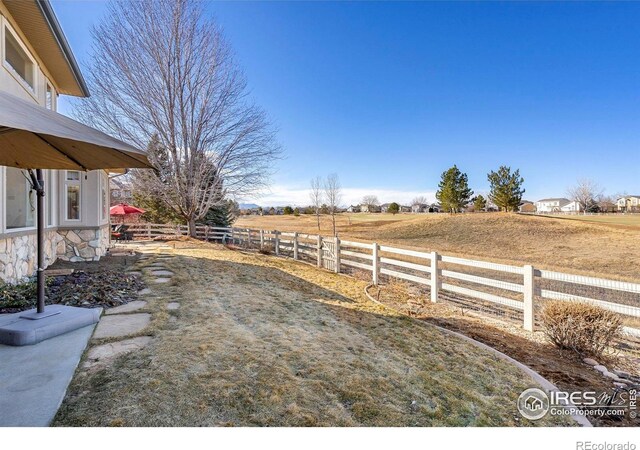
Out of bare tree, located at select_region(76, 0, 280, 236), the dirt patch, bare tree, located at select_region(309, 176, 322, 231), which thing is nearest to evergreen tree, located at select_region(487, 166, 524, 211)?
bare tree, located at select_region(309, 176, 322, 231)

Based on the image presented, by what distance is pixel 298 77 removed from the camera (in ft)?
28.1

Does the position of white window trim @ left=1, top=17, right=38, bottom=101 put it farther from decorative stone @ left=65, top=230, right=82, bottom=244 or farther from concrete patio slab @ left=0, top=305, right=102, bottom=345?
concrete patio slab @ left=0, top=305, right=102, bottom=345

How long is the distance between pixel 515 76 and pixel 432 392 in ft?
17.6

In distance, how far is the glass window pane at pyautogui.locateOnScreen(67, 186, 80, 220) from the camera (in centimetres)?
740

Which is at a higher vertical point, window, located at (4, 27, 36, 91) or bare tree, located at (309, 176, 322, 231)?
window, located at (4, 27, 36, 91)

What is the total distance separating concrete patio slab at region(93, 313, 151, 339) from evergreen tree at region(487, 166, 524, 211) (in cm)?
3134

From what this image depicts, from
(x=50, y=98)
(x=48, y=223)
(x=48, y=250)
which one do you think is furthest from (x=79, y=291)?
(x=50, y=98)

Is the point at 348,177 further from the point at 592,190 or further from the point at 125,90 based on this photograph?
the point at 592,190

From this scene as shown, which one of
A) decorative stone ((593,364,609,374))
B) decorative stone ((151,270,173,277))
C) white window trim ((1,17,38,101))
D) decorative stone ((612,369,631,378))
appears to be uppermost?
white window trim ((1,17,38,101))

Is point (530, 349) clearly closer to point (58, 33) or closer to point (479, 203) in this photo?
point (58, 33)

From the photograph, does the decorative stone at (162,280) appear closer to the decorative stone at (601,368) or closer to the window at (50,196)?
the window at (50,196)

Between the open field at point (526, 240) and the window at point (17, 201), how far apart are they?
562 inches

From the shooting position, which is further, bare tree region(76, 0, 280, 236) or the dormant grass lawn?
bare tree region(76, 0, 280, 236)

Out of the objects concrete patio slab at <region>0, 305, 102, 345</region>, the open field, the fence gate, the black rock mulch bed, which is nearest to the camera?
concrete patio slab at <region>0, 305, 102, 345</region>
